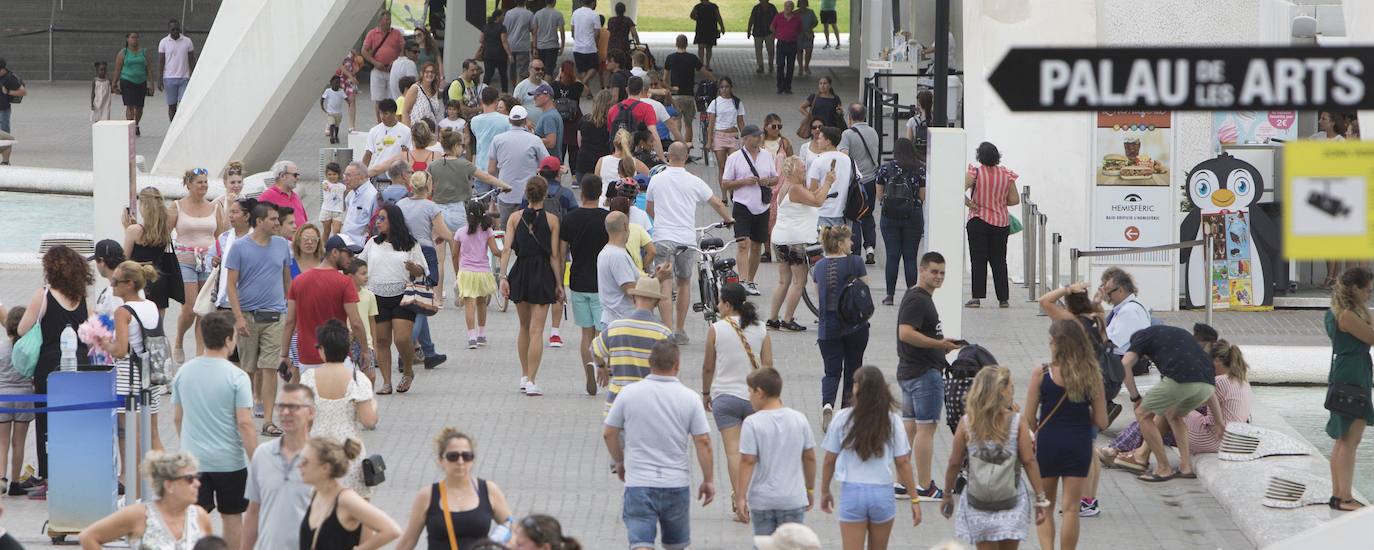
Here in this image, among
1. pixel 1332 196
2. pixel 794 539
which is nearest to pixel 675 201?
pixel 794 539

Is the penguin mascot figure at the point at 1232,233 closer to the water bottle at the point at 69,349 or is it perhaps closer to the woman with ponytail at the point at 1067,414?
the woman with ponytail at the point at 1067,414

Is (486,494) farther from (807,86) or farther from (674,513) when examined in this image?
(807,86)

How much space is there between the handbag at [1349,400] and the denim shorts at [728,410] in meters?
3.47

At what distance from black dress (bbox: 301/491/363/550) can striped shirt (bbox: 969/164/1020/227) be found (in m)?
10.3

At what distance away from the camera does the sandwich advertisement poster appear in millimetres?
17406

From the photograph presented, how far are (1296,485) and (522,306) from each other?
5.66 metres

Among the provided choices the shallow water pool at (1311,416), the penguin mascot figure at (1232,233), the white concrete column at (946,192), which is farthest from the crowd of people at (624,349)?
the penguin mascot figure at (1232,233)

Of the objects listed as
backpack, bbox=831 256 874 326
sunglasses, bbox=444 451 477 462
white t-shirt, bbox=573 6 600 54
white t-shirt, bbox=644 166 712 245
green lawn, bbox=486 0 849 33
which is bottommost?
sunglasses, bbox=444 451 477 462

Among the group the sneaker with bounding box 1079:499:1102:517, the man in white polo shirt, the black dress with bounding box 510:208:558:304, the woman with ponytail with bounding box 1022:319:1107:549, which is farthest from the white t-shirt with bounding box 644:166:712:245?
the woman with ponytail with bounding box 1022:319:1107:549

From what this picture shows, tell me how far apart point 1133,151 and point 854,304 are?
6285 millimetres

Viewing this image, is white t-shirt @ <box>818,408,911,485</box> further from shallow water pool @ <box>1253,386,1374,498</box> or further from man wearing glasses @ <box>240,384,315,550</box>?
shallow water pool @ <box>1253,386,1374,498</box>

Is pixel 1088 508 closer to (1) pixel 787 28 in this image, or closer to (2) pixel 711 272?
(2) pixel 711 272

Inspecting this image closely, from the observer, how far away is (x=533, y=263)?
14.0 meters

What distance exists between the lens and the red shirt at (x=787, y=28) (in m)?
33.4
